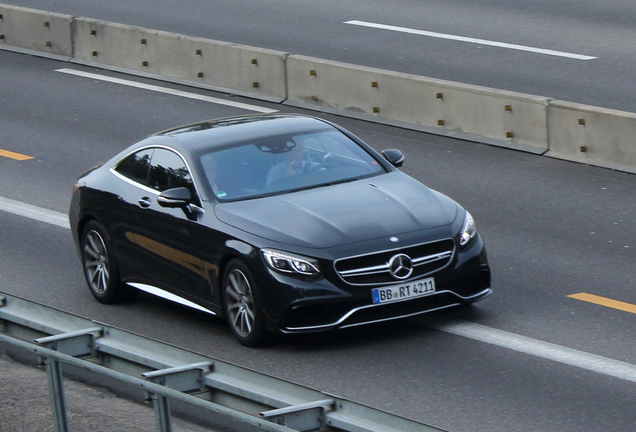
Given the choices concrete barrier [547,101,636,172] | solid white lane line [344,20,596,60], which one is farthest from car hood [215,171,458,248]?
solid white lane line [344,20,596,60]

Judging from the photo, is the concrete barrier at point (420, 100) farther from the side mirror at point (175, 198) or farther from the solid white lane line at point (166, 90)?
the side mirror at point (175, 198)

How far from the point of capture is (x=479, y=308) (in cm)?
988

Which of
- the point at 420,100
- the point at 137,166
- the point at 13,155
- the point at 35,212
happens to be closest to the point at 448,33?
the point at 420,100

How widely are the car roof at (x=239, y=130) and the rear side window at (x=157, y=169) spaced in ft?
0.59

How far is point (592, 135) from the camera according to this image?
47.3ft

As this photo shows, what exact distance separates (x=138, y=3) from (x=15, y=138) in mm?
9728

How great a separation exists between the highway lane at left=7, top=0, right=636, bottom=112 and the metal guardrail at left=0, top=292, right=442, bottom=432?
10565 millimetres

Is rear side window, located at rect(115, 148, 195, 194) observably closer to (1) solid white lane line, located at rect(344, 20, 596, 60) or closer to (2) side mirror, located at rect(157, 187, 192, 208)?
(2) side mirror, located at rect(157, 187, 192, 208)

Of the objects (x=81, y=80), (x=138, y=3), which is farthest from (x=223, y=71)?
(x=138, y=3)

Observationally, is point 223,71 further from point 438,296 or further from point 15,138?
point 438,296

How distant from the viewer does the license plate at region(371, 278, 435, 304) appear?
881 centimetres

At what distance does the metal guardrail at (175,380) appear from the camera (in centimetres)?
571

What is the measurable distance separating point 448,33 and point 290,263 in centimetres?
1378

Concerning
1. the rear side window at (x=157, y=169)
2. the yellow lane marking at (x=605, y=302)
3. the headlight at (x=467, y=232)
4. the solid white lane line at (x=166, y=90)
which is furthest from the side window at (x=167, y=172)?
the solid white lane line at (x=166, y=90)
